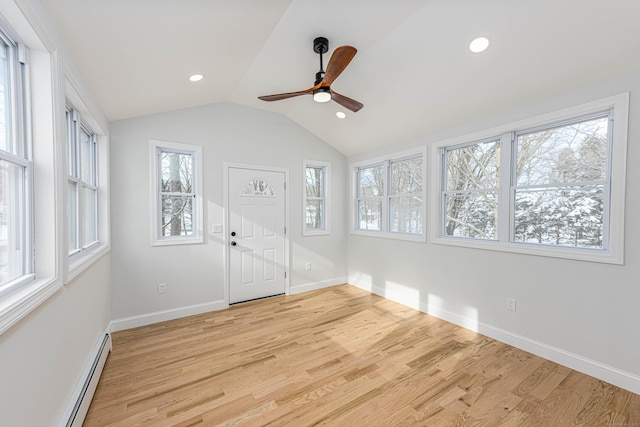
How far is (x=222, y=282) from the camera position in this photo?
12.2 ft

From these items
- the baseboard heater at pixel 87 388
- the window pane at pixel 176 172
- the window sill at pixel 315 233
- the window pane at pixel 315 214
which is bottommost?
the baseboard heater at pixel 87 388

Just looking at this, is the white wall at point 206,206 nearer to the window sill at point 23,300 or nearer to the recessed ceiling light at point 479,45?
the window sill at point 23,300

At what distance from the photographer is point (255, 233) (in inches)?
159

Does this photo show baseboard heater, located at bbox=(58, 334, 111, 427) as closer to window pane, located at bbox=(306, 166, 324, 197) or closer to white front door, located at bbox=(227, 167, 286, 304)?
white front door, located at bbox=(227, 167, 286, 304)

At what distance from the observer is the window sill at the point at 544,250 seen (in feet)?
7.13

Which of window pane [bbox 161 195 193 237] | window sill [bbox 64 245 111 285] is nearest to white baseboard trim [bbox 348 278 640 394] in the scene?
window pane [bbox 161 195 193 237]

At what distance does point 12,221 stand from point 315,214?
374 cm

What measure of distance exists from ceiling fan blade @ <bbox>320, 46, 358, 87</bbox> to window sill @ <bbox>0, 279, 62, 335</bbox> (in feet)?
6.81

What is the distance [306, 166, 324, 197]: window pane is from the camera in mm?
4641

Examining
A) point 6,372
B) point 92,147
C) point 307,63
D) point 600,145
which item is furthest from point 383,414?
point 92,147

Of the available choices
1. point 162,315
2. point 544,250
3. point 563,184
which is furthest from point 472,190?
point 162,315

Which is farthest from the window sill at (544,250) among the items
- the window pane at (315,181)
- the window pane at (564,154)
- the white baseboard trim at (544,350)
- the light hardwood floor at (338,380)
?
the window pane at (315,181)

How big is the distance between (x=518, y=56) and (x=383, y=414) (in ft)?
9.73

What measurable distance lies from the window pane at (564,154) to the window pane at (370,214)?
205 cm
